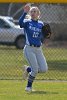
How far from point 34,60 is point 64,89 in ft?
3.22

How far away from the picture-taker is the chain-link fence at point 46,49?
16.2 m

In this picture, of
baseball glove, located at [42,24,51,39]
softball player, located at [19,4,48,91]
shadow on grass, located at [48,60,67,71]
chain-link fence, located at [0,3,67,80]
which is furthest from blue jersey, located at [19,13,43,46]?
shadow on grass, located at [48,60,67,71]

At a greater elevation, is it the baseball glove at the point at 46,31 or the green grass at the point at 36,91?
the baseball glove at the point at 46,31

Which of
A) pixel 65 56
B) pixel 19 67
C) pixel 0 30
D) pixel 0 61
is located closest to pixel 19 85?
pixel 19 67

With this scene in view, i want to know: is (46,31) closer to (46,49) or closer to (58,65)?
(58,65)

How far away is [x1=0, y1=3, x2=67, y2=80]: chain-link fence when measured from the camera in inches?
637

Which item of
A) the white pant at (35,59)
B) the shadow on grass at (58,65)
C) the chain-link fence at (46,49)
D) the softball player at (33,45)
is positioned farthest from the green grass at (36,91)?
the shadow on grass at (58,65)

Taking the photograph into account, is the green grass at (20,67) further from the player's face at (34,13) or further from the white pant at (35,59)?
the player's face at (34,13)

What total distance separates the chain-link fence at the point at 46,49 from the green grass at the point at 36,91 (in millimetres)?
1456

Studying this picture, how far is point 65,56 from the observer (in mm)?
22281

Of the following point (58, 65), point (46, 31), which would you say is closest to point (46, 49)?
point (58, 65)

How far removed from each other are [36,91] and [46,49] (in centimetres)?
1167

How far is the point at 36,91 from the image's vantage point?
12.2 meters

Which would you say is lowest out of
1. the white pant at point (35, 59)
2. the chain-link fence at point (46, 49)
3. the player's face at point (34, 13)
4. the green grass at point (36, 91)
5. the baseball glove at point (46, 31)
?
the chain-link fence at point (46, 49)
